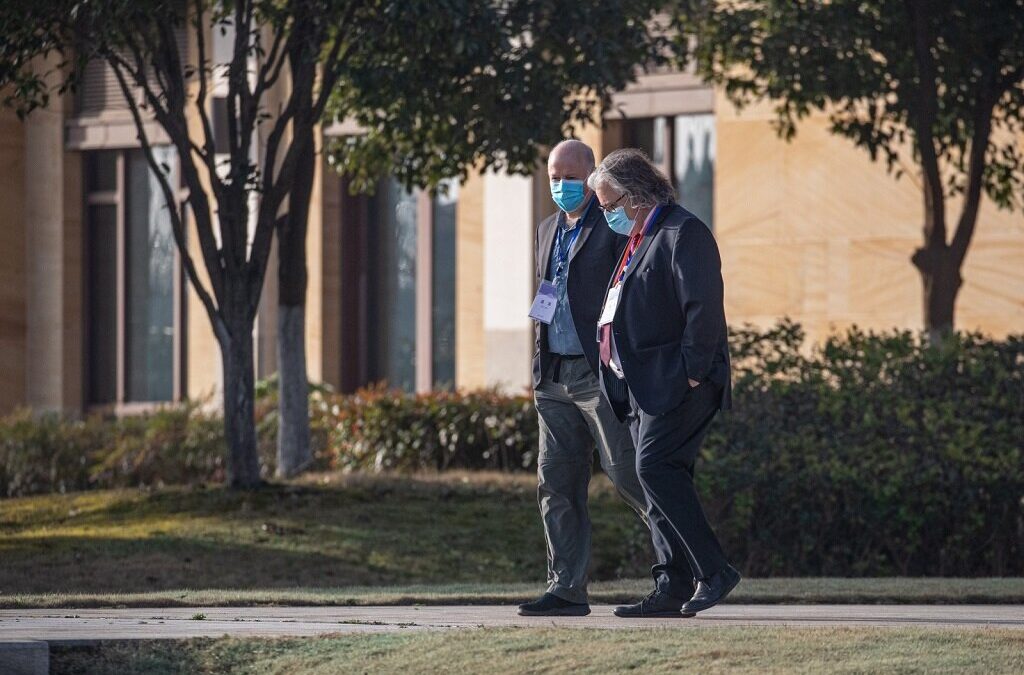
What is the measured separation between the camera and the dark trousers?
753cm

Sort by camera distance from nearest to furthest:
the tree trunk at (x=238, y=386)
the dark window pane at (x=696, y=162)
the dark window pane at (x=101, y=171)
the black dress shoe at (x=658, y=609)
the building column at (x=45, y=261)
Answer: the black dress shoe at (x=658, y=609) → the tree trunk at (x=238, y=386) → the dark window pane at (x=696, y=162) → the building column at (x=45, y=261) → the dark window pane at (x=101, y=171)

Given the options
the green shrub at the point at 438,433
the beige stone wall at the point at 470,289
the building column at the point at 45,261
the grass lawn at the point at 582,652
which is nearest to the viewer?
the grass lawn at the point at 582,652

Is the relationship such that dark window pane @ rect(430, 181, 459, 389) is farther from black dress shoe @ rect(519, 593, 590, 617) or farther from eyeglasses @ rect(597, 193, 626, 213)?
eyeglasses @ rect(597, 193, 626, 213)

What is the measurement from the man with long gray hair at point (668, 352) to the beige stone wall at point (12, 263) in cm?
1742

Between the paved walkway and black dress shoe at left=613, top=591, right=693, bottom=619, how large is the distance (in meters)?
0.04

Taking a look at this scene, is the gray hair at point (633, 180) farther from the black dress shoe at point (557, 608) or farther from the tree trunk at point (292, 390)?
the tree trunk at point (292, 390)

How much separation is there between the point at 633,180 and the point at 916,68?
8205mm

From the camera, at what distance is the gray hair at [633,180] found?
7.68 metres

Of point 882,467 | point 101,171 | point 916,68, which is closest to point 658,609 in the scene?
point 882,467

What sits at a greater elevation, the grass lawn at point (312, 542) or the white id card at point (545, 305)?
the white id card at point (545, 305)

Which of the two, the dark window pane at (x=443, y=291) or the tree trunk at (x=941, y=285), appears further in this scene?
the dark window pane at (x=443, y=291)

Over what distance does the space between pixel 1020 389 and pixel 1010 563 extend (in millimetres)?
1150

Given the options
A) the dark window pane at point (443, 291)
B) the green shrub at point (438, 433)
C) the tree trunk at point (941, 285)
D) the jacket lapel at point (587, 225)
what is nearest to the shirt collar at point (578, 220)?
the jacket lapel at point (587, 225)

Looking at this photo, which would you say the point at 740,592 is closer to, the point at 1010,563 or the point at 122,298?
the point at 1010,563
